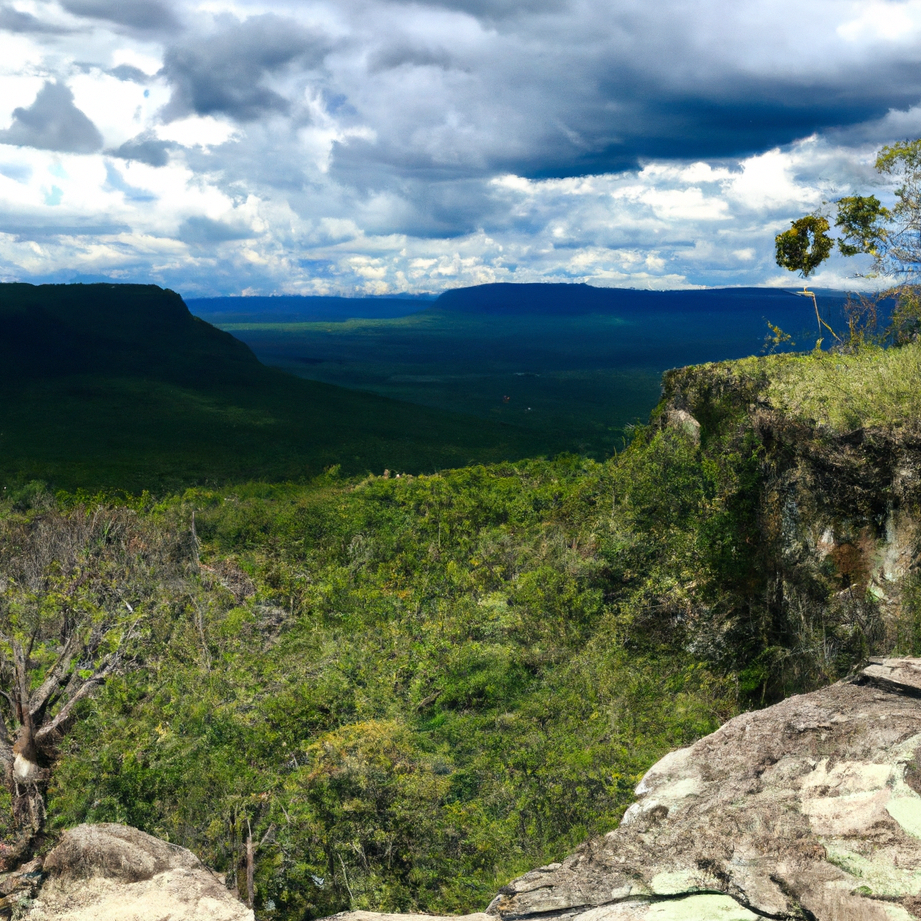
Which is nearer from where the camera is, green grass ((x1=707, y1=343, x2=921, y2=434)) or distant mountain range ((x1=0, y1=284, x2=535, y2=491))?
green grass ((x1=707, y1=343, x2=921, y2=434))

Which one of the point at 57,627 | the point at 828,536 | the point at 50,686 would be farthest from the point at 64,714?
the point at 828,536

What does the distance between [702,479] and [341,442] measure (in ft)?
246

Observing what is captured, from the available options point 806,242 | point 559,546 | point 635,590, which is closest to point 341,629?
point 559,546

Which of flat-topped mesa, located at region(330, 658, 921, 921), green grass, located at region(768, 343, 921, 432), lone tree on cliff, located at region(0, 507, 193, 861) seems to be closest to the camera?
flat-topped mesa, located at region(330, 658, 921, 921)

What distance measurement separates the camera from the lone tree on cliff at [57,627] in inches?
567

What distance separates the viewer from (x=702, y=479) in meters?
15.7

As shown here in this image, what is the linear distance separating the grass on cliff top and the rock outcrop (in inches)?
440

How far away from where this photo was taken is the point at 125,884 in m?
6.66

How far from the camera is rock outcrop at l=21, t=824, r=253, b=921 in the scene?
6230 millimetres

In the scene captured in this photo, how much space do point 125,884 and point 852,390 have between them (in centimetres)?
1281

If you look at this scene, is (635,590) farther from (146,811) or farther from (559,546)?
(146,811)

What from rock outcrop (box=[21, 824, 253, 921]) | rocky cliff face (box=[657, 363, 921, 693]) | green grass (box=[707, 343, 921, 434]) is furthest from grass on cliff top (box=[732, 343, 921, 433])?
rock outcrop (box=[21, 824, 253, 921])

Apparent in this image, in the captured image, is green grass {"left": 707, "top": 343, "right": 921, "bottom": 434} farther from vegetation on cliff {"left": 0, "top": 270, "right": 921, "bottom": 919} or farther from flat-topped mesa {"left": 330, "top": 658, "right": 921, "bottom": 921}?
flat-topped mesa {"left": 330, "top": 658, "right": 921, "bottom": 921}

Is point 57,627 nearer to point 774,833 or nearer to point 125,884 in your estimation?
point 125,884
